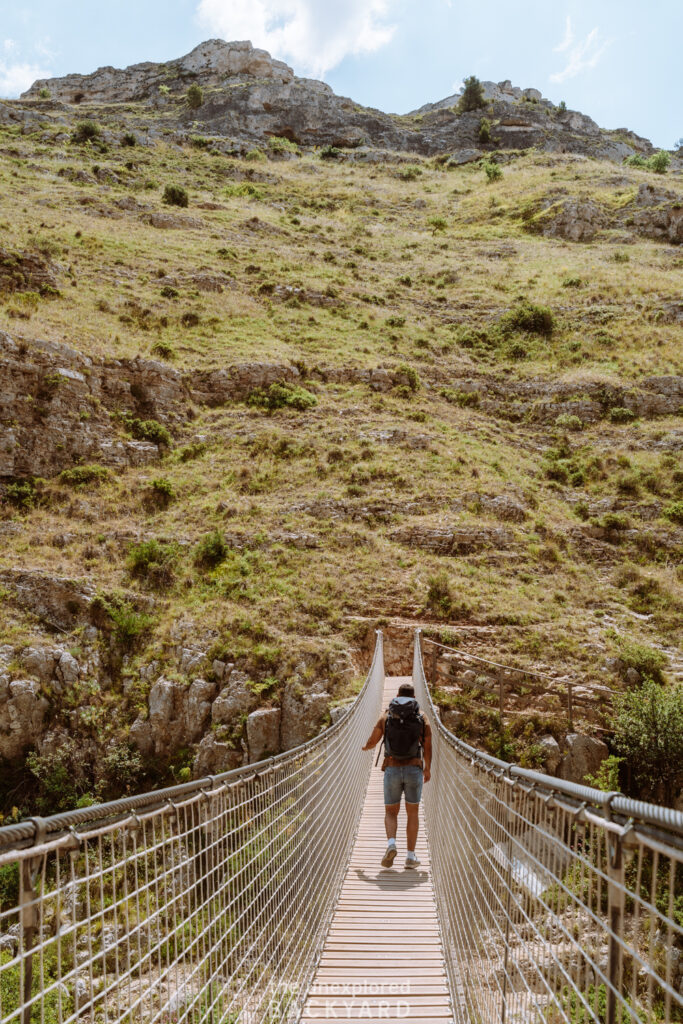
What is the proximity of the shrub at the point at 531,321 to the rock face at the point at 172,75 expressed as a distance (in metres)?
51.4

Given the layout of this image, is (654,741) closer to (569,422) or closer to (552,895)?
(552,895)

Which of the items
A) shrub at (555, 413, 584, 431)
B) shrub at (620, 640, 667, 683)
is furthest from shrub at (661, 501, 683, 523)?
shrub at (620, 640, 667, 683)

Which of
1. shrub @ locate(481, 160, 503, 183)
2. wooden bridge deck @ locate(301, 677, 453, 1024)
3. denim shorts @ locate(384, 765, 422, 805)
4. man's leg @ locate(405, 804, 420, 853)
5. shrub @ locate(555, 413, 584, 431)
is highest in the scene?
shrub @ locate(481, 160, 503, 183)

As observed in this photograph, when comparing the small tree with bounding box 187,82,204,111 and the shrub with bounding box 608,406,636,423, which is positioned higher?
the small tree with bounding box 187,82,204,111

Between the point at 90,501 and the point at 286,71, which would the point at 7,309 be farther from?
the point at 286,71

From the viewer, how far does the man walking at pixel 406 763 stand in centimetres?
496

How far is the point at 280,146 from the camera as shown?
52.2 metres

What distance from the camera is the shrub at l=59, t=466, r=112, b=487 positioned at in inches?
614

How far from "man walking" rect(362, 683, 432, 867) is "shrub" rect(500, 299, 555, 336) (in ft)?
81.9

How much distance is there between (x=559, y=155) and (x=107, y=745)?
61.7m

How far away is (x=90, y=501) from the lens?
1517 centimetres

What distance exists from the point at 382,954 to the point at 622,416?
20349 mm

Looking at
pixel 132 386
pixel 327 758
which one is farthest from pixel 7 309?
pixel 327 758

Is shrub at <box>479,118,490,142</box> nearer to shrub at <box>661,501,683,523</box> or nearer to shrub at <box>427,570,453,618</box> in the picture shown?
shrub at <box>661,501,683,523</box>
